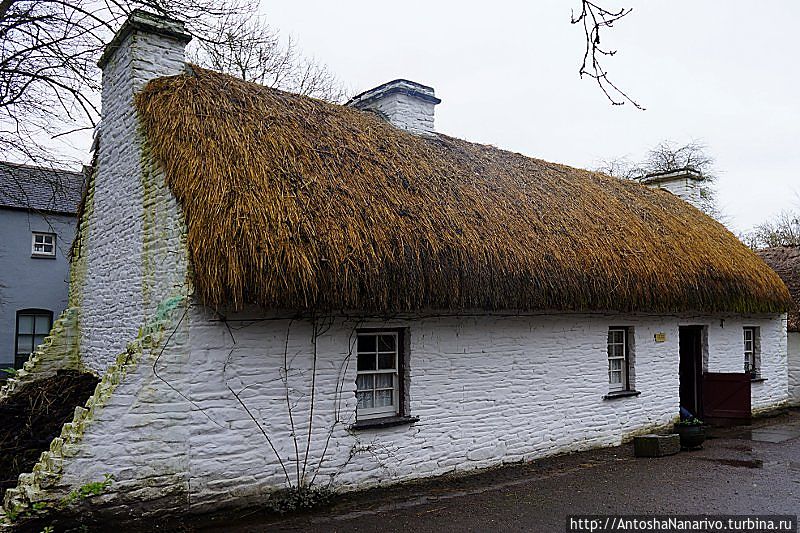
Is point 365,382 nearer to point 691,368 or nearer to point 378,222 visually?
point 378,222

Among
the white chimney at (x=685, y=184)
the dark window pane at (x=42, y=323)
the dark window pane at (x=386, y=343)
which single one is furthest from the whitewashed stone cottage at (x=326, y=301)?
the dark window pane at (x=42, y=323)

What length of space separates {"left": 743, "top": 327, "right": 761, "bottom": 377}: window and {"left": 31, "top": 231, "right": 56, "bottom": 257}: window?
20624 mm

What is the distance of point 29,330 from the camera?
21.5 metres

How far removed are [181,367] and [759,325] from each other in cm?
1370

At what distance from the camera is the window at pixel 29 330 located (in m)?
21.2

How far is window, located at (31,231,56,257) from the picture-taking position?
850 inches

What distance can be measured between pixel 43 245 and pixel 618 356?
61.3 ft

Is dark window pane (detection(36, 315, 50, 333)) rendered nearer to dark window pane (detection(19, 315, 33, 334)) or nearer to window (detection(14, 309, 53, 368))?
window (detection(14, 309, 53, 368))

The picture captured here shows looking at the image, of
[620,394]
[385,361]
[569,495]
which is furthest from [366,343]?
[620,394]

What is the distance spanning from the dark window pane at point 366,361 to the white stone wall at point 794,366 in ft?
43.3

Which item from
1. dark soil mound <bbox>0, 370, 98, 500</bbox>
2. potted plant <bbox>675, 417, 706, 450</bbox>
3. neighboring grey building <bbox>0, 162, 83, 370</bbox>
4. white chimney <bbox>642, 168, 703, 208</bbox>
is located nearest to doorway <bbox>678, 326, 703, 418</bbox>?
potted plant <bbox>675, 417, 706, 450</bbox>

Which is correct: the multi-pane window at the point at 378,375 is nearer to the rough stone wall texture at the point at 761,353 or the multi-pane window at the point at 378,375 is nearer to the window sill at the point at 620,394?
the window sill at the point at 620,394

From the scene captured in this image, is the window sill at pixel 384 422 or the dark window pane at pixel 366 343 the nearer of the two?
the window sill at pixel 384 422

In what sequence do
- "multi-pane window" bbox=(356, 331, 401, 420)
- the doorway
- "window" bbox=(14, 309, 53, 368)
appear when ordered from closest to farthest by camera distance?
1. "multi-pane window" bbox=(356, 331, 401, 420)
2. the doorway
3. "window" bbox=(14, 309, 53, 368)
